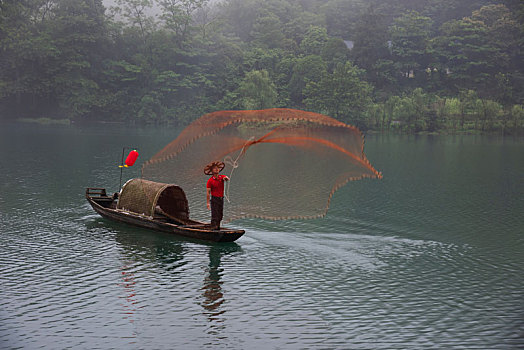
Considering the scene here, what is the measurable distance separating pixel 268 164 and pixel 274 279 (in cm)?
2994

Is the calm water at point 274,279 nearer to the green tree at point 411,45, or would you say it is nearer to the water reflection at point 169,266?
the water reflection at point 169,266

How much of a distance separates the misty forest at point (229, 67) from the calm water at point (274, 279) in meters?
65.3

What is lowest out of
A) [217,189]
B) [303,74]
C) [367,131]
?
[217,189]

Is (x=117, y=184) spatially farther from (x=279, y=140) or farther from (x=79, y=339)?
(x=79, y=339)

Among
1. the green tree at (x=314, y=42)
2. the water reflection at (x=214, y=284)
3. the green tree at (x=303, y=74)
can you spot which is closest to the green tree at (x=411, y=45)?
the green tree at (x=314, y=42)

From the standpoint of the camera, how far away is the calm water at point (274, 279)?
42.8ft

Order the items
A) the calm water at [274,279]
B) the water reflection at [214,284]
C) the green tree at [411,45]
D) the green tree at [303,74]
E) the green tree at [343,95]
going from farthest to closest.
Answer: the green tree at [411,45]
the green tree at [303,74]
the green tree at [343,95]
the water reflection at [214,284]
the calm water at [274,279]

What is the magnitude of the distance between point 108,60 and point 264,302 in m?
93.3

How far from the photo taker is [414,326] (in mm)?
13789

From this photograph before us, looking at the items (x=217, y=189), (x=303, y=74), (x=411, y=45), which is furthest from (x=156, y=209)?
(x=411, y=45)

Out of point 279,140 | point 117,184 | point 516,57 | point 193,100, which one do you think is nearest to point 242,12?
point 193,100

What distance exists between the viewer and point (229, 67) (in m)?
103

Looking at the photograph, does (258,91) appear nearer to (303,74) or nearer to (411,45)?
(303,74)

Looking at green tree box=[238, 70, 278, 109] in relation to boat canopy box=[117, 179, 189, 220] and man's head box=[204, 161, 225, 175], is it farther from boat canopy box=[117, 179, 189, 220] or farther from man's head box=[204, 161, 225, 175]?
man's head box=[204, 161, 225, 175]
